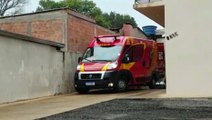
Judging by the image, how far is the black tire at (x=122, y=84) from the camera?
62.5 ft

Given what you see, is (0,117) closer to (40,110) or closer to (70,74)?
(40,110)

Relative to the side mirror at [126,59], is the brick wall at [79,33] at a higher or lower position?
higher

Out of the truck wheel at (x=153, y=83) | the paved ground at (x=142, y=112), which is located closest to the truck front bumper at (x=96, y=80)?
the truck wheel at (x=153, y=83)

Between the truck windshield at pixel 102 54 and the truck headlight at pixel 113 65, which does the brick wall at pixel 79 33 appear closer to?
the truck windshield at pixel 102 54

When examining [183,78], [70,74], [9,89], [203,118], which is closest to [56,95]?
[70,74]

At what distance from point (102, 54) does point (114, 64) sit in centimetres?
101

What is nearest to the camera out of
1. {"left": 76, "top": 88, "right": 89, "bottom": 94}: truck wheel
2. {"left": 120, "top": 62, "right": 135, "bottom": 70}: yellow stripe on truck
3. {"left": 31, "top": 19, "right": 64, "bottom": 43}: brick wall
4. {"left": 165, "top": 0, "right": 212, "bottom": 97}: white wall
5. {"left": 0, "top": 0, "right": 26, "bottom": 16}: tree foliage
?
{"left": 165, "top": 0, "right": 212, "bottom": 97}: white wall

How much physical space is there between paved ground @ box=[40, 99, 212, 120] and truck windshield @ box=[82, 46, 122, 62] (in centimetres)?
556

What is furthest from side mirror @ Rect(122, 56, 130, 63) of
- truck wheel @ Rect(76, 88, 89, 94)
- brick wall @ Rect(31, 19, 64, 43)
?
brick wall @ Rect(31, 19, 64, 43)

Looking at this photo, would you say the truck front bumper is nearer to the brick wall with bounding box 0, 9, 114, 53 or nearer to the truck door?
the truck door

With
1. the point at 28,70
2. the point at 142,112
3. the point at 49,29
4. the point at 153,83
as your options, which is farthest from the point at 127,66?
the point at 142,112

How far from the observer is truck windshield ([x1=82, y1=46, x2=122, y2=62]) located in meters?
19.4

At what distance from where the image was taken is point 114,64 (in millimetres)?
18938

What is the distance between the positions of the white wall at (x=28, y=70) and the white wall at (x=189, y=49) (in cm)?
537
